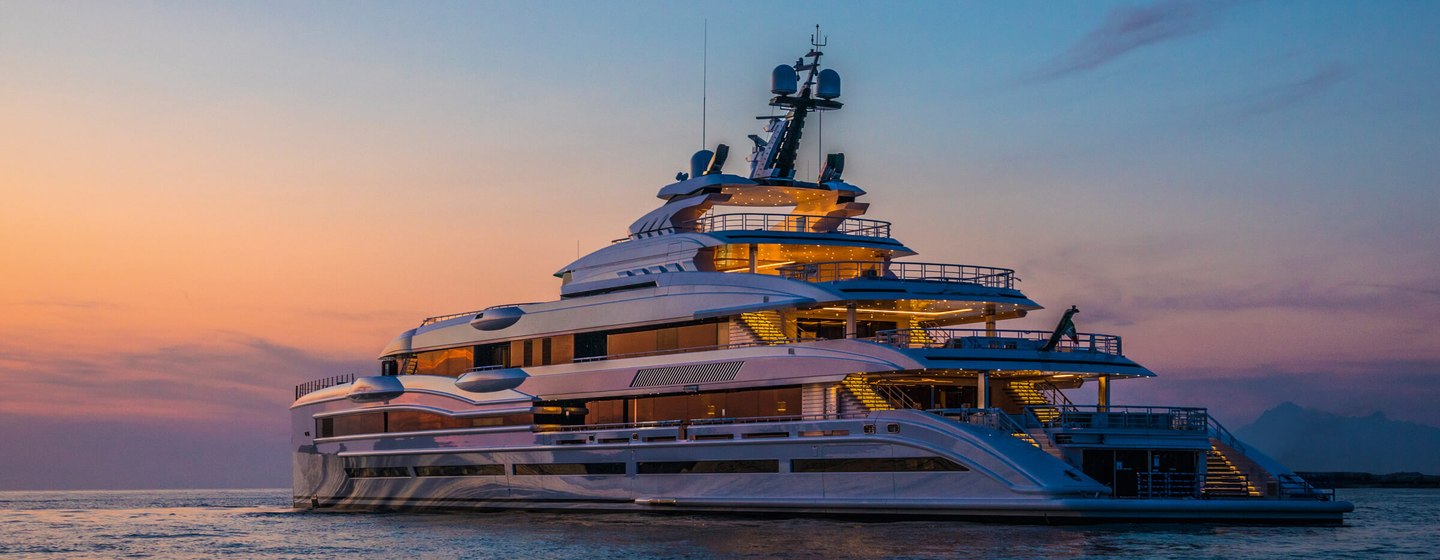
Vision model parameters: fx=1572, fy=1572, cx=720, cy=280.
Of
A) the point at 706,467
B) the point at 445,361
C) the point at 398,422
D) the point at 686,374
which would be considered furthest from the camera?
the point at 445,361

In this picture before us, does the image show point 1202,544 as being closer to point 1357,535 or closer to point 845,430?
point 1357,535

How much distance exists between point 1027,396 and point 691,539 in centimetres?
1052

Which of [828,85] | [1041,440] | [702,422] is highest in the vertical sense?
[828,85]

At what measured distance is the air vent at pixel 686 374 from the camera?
38.7 m

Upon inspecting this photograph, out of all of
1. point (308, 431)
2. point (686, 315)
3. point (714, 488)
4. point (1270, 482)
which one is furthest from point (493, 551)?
point (308, 431)

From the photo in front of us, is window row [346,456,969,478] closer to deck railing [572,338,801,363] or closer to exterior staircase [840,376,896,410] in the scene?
exterior staircase [840,376,896,410]

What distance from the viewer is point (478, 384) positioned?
4366 centimetres

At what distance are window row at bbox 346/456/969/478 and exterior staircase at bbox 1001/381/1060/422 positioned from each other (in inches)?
224

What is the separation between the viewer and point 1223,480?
36.2 m

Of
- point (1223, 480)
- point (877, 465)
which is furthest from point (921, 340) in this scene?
point (1223, 480)

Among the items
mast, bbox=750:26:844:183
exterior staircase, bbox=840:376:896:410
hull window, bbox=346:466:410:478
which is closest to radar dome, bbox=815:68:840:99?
mast, bbox=750:26:844:183

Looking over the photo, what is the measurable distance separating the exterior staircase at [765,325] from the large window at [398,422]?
24.2ft

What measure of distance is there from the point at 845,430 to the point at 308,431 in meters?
23.2

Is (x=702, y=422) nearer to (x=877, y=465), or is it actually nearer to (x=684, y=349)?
(x=684, y=349)
